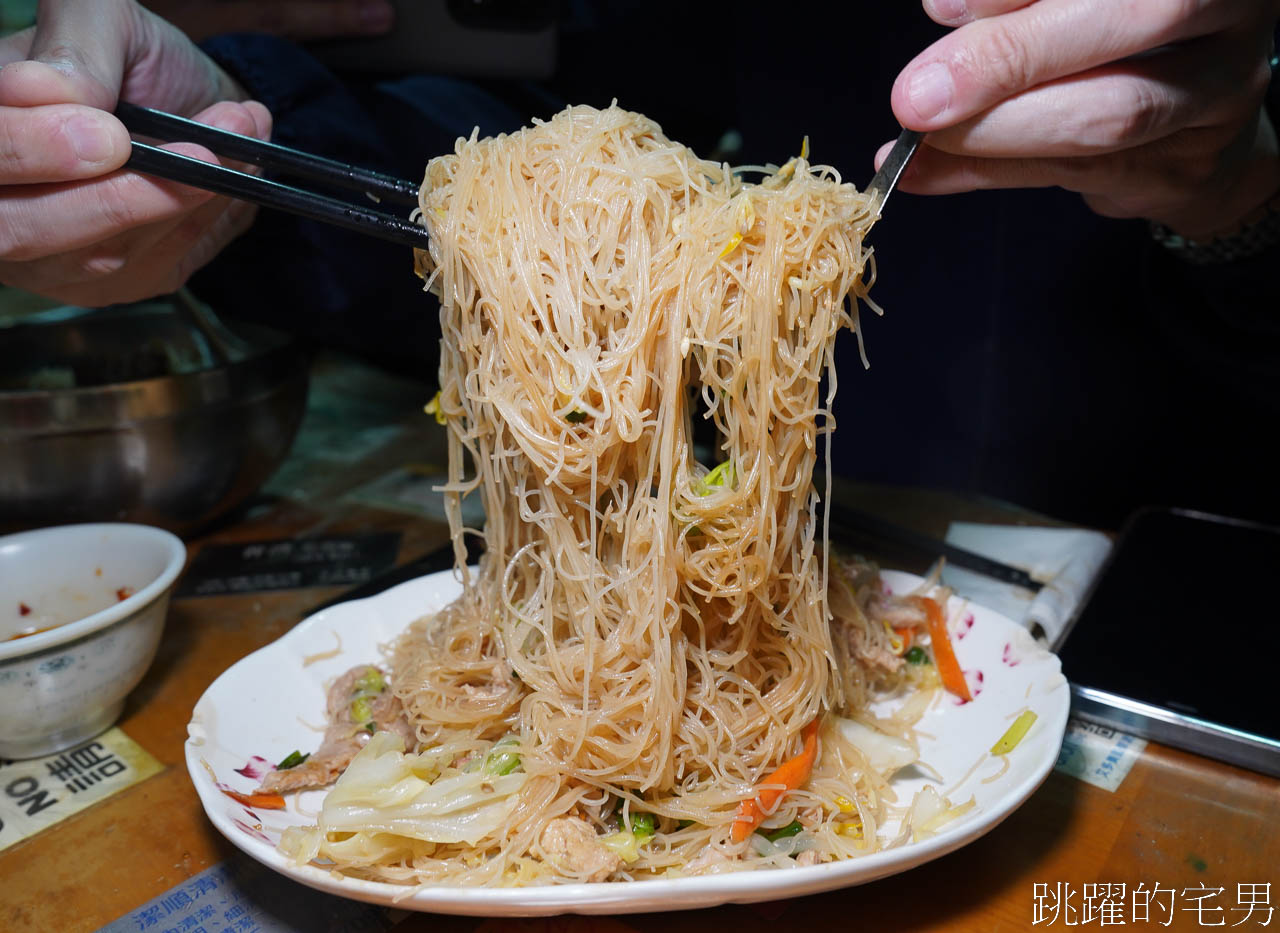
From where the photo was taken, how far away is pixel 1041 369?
315 cm

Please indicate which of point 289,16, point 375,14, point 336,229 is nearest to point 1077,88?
point 336,229

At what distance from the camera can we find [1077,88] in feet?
4.62

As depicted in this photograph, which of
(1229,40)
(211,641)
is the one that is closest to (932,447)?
(1229,40)

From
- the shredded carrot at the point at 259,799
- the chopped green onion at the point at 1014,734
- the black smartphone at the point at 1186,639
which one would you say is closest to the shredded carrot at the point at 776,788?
the chopped green onion at the point at 1014,734

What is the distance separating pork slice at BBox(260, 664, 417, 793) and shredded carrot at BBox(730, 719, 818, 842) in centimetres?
64

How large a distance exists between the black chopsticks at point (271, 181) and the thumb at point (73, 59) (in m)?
0.09

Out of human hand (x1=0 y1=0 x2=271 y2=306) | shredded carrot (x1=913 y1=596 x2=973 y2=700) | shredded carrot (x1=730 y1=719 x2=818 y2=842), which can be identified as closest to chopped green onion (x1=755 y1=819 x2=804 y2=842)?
shredded carrot (x1=730 y1=719 x2=818 y2=842)

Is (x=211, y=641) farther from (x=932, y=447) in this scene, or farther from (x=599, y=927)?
(x=932, y=447)

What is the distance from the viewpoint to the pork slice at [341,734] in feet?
5.15

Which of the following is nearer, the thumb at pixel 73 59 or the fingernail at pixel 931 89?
the fingernail at pixel 931 89

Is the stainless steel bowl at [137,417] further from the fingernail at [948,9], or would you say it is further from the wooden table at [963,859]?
the fingernail at [948,9]

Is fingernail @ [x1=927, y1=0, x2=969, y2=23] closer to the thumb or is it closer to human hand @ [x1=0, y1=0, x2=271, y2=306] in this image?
human hand @ [x1=0, y1=0, x2=271, y2=306]

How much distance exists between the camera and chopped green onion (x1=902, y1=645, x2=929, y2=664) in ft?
6.25

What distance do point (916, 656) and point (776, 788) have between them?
1.84ft
